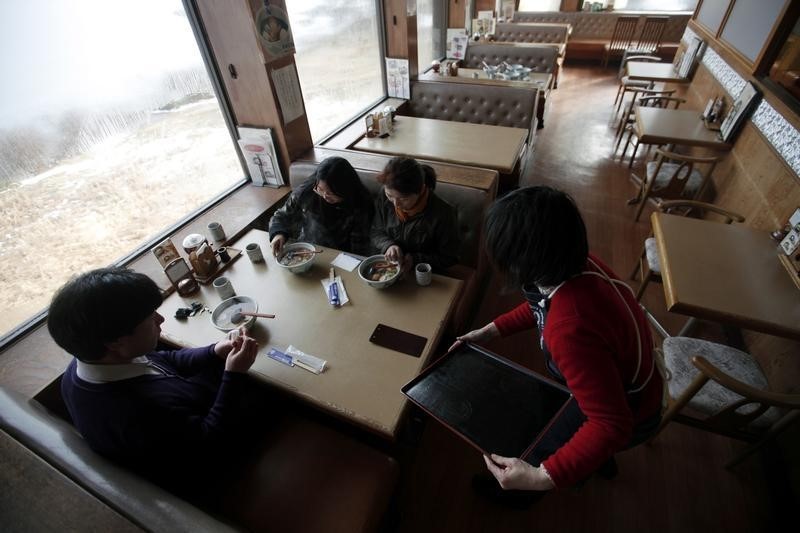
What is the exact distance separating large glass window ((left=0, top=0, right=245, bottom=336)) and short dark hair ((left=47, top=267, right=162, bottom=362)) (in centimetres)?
90

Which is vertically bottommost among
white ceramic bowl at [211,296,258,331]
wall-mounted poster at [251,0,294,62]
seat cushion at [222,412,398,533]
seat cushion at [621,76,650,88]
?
seat cushion at [222,412,398,533]

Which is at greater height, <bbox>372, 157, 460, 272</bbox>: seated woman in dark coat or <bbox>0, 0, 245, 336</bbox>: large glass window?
<bbox>0, 0, 245, 336</bbox>: large glass window

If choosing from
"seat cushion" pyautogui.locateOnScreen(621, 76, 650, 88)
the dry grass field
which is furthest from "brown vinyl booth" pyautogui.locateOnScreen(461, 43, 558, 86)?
the dry grass field

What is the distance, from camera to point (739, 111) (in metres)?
2.72

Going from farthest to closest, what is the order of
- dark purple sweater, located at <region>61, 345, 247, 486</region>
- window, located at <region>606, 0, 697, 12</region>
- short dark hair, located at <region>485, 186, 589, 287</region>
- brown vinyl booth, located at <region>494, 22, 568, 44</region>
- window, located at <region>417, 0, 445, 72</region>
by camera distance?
1. window, located at <region>606, 0, 697, 12</region>
2. brown vinyl booth, located at <region>494, 22, 568, 44</region>
3. window, located at <region>417, 0, 445, 72</region>
4. dark purple sweater, located at <region>61, 345, 247, 486</region>
5. short dark hair, located at <region>485, 186, 589, 287</region>

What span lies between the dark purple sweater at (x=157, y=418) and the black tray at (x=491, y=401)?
0.63 metres

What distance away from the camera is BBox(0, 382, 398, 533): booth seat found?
0.88m

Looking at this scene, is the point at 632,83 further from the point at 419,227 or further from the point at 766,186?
the point at 419,227

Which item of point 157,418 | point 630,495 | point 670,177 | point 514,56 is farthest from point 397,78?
point 630,495

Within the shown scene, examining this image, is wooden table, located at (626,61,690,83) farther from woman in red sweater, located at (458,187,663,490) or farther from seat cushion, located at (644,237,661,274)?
woman in red sweater, located at (458,187,663,490)

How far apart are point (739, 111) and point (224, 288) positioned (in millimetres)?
3741

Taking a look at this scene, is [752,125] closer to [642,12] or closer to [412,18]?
[412,18]

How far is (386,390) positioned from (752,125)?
131 inches

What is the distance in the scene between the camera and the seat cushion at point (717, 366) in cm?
147
